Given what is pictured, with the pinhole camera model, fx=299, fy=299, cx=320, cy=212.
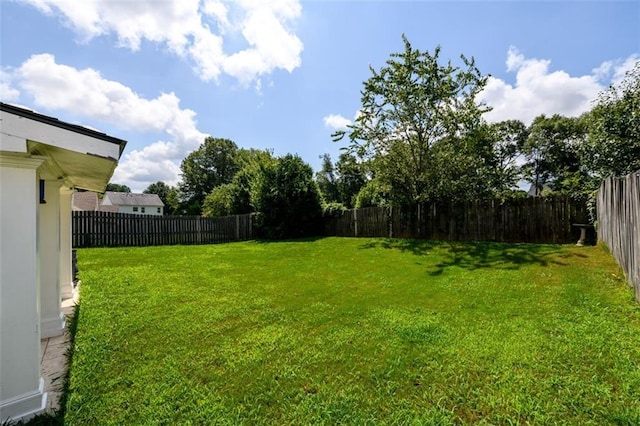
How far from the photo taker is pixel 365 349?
10.7 ft

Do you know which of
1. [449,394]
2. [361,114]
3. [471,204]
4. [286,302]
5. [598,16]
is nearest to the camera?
[449,394]

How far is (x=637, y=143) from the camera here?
7.18m

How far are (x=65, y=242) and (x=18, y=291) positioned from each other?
3786mm

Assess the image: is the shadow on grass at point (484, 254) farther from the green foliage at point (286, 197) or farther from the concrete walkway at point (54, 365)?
the concrete walkway at point (54, 365)

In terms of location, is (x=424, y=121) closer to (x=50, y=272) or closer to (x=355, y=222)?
(x=355, y=222)

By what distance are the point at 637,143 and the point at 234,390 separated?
1006 centimetres

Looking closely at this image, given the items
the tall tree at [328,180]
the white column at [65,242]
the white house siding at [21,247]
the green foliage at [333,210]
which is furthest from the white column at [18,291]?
the tall tree at [328,180]

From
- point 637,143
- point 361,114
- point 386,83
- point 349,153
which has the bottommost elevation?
point 637,143

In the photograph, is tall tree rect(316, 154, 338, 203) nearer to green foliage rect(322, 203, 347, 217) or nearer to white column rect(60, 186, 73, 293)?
green foliage rect(322, 203, 347, 217)

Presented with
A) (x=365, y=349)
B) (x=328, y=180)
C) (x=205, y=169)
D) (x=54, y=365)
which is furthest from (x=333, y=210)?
(x=205, y=169)

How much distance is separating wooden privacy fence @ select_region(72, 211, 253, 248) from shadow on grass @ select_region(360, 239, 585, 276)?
8112 mm

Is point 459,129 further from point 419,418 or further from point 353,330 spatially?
point 419,418

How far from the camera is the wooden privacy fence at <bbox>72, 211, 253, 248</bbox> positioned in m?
12.2

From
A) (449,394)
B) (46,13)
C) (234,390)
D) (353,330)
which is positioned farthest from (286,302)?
(46,13)
